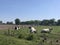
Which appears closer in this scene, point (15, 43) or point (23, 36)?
point (15, 43)

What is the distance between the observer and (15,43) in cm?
1334

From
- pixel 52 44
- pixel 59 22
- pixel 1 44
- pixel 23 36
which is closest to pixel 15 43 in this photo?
pixel 1 44

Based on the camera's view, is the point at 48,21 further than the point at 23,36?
Yes

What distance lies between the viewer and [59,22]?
11488cm

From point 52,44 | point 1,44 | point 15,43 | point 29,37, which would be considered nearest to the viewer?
point 1,44

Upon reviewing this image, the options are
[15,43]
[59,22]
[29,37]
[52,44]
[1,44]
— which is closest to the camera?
[1,44]

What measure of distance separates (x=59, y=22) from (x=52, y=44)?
101m

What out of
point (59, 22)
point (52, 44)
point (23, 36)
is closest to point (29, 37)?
point (23, 36)

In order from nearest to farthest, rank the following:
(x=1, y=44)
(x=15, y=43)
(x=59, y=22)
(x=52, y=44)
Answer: (x=1, y=44) < (x=15, y=43) < (x=52, y=44) < (x=59, y=22)

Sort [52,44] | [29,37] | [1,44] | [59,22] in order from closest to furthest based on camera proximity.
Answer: [1,44] → [52,44] → [29,37] → [59,22]

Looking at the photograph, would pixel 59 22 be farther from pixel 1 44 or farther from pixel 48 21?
pixel 1 44

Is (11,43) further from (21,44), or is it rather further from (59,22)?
(59,22)

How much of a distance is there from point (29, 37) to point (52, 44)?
10.1 feet

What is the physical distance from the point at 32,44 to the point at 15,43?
1405 mm
